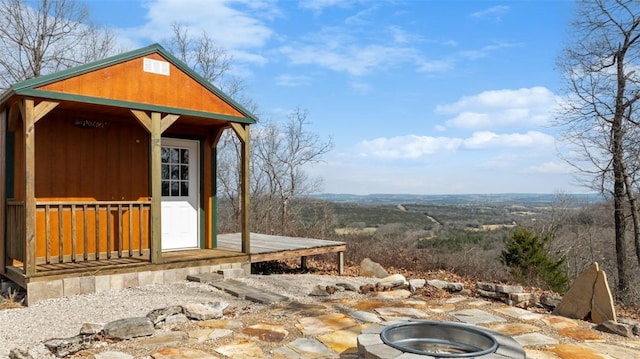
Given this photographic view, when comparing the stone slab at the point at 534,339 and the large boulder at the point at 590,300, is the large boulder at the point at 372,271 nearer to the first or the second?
the large boulder at the point at 590,300

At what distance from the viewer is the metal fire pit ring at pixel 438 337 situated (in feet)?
11.5

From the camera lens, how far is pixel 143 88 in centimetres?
625

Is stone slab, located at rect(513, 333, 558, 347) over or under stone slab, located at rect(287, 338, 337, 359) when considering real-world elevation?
under

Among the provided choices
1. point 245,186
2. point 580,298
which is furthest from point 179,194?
point 580,298

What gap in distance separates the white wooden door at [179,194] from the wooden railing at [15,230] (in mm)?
2068

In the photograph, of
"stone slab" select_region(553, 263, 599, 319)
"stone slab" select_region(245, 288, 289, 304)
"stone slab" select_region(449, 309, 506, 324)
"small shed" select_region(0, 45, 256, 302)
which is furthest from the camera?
"small shed" select_region(0, 45, 256, 302)

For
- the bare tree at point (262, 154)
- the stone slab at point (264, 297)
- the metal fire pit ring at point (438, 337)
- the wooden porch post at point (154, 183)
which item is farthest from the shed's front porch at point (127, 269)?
the bare tree at point (262, 154)

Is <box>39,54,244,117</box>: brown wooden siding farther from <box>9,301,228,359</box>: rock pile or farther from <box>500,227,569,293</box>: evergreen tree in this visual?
<box>500,227,569,293</box>: evergreen tree

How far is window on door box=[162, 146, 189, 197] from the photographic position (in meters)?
7.57

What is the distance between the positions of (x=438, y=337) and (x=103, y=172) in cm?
547

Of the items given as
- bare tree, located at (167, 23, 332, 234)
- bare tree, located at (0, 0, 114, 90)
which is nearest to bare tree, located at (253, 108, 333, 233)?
bare tree, located at (167, 23, 332, 234)

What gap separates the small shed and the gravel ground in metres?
0.32

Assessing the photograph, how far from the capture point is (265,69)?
1435 cm

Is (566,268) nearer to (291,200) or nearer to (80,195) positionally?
(291,200)
